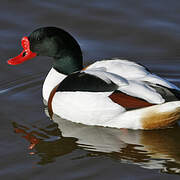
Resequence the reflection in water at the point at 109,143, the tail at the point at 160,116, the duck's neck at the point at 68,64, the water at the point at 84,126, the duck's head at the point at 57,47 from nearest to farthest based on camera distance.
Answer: the water at the point at 84,126, the reflection in water at the point at 109,143, the tail at the point at 160,116, the duck's head at the point at 57,47, the duck's neck at the point at 68,64

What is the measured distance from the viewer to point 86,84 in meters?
7.26

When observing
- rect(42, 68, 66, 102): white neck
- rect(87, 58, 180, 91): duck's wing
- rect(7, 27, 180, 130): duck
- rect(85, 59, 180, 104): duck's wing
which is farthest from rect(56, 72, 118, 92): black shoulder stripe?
rect(42, 68, 66, 102): white neck

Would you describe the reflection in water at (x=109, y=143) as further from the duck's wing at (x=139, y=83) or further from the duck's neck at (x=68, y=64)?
the duck's neck at (x=68, y=64)

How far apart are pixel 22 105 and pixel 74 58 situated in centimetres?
103

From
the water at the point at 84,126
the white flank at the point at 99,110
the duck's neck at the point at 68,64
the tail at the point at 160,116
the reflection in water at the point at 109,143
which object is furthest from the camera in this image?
the duck's neck at the point at 68,64

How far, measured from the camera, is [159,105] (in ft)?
22.8

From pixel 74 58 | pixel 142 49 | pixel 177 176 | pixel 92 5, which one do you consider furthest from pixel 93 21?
pixel 177 176

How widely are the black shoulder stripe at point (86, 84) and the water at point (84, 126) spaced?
601 millimetres

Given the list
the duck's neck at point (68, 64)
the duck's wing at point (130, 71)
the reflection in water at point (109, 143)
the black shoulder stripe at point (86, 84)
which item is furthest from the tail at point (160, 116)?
the duck's neck at point (68, 64)

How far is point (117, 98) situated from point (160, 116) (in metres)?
0.61

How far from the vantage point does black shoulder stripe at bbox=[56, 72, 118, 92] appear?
7168 millimetres

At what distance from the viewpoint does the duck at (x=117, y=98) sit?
23.0 ft

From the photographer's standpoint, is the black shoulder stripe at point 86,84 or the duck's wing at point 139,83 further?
the black shoulder stripe at point 86,84

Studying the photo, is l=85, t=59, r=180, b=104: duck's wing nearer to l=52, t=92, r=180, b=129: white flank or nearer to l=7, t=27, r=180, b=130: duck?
l=7, t=27, r=180, b=130: duck
